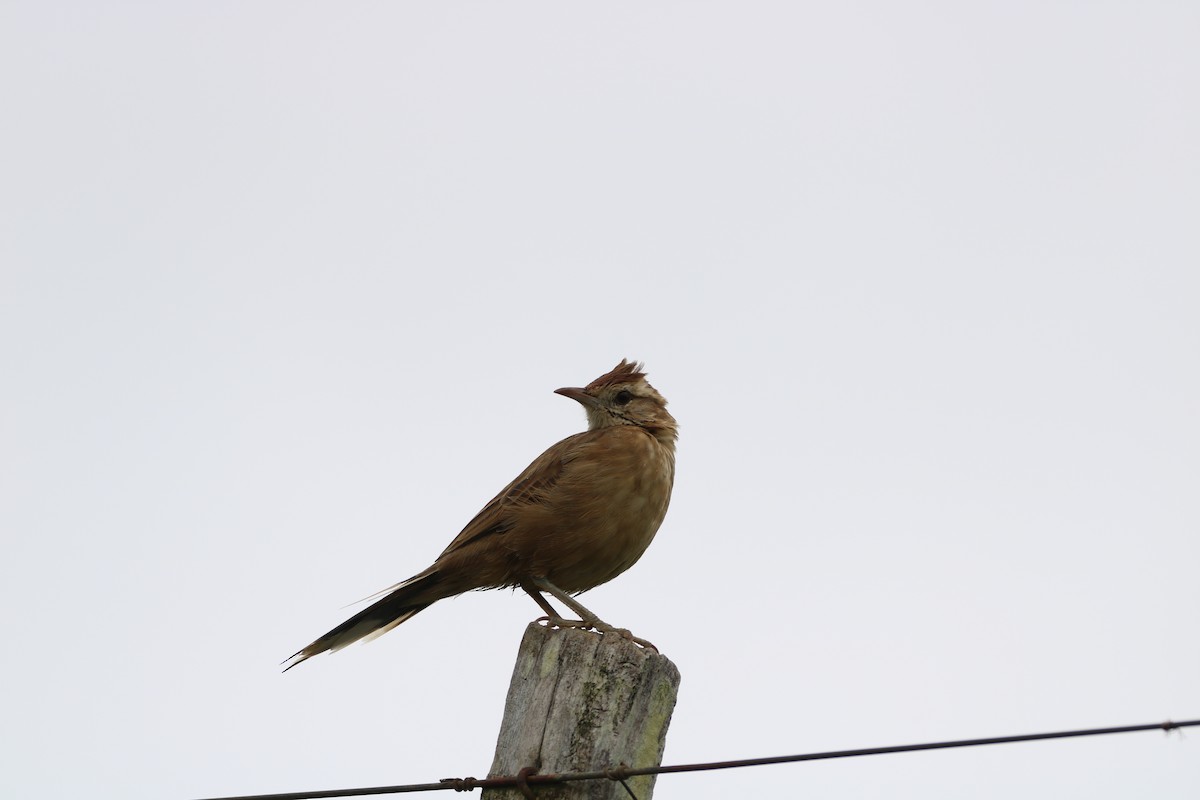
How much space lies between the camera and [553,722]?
394cm

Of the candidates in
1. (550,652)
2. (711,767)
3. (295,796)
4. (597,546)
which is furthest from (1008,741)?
(597,546)

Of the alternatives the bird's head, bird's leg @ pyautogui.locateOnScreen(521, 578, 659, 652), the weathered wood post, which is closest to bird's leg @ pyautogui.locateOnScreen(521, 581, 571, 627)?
bird's leg @ pyautogui.locateOnScreen(521, 578, 659, 652)

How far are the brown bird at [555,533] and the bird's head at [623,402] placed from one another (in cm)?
47

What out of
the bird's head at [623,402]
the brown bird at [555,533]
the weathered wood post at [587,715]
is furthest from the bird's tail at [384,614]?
the weathered wood post at [587,715]

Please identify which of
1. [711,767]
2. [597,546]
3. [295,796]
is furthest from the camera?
[597,546]

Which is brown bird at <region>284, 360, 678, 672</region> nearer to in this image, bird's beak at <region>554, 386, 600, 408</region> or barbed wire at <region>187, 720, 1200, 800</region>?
bird's beak at <region>554, 386, 600, 408</region>

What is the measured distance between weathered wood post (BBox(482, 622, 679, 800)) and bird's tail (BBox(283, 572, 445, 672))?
→ 2374mm

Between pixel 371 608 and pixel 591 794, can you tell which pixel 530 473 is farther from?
pixel 591 794

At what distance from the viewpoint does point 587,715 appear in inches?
154

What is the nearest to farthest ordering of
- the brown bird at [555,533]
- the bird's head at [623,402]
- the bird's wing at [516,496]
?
the brown bird at [555,533]
the bird's wing at [516,496]
the bird's head at [623,402]

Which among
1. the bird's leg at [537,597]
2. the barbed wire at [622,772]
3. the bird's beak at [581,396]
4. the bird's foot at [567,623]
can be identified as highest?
the bird's beak at [581,396]

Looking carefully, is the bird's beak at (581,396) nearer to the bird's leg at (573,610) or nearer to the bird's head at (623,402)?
the bird's head at (623,402)

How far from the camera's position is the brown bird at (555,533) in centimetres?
619

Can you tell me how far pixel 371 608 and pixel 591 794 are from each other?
2671 mm
